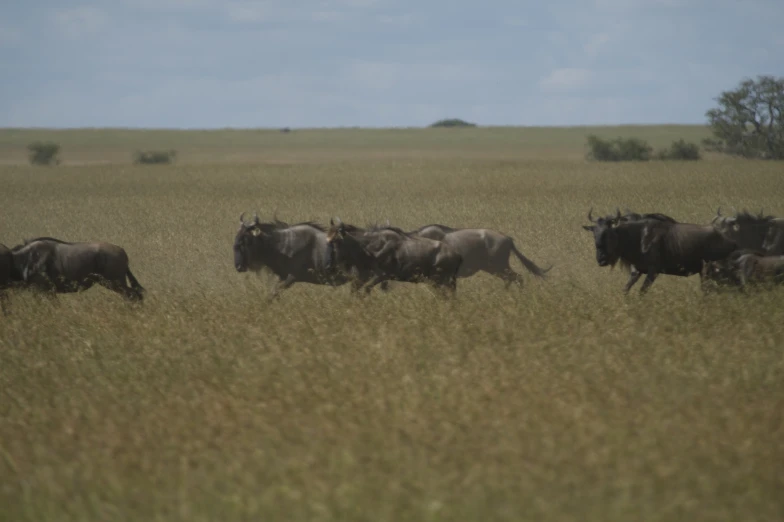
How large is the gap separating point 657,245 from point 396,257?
10.9 feet

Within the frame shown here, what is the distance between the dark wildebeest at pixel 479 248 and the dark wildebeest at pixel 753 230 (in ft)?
8.47

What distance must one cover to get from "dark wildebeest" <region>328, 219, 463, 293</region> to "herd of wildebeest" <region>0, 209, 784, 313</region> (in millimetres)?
12

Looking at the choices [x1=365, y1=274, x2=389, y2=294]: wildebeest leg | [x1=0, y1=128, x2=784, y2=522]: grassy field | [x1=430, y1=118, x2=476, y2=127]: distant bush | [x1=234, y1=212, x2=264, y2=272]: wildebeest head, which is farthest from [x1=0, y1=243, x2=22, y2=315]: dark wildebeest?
[x1=430, y1=118, x2=476, y2=127]: distant bush

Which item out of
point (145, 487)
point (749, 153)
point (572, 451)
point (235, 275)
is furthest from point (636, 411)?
point (749, 153)

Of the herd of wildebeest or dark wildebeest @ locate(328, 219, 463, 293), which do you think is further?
dark wildebeest @ locate(328, 219, 463, 293)

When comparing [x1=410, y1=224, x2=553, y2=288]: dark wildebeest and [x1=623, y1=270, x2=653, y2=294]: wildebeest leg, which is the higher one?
[x1=410, y1=224, x2=553, y2=288]: dark wildebeest

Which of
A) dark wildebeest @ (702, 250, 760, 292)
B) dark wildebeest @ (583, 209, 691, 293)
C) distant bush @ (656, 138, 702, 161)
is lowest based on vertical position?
dark wildebeest @ (702, 250, 760, 292)

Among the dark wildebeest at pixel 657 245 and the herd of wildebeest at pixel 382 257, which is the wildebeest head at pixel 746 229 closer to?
the herd of wildebeest at pixel 382 257

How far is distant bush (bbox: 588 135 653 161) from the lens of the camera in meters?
60.3

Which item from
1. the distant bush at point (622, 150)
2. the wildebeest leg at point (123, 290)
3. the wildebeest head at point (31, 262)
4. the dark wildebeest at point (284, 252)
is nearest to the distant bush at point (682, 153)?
the distant bush at point (622, 150)

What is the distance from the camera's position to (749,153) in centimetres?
5744

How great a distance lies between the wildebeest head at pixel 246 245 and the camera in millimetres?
13891

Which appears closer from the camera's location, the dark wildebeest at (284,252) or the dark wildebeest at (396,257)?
the dark wildebeest at (396,257)

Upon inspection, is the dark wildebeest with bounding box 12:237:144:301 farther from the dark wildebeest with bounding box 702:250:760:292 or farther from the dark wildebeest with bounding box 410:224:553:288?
the dark wildebeest with bounding box 702:250:760:292
